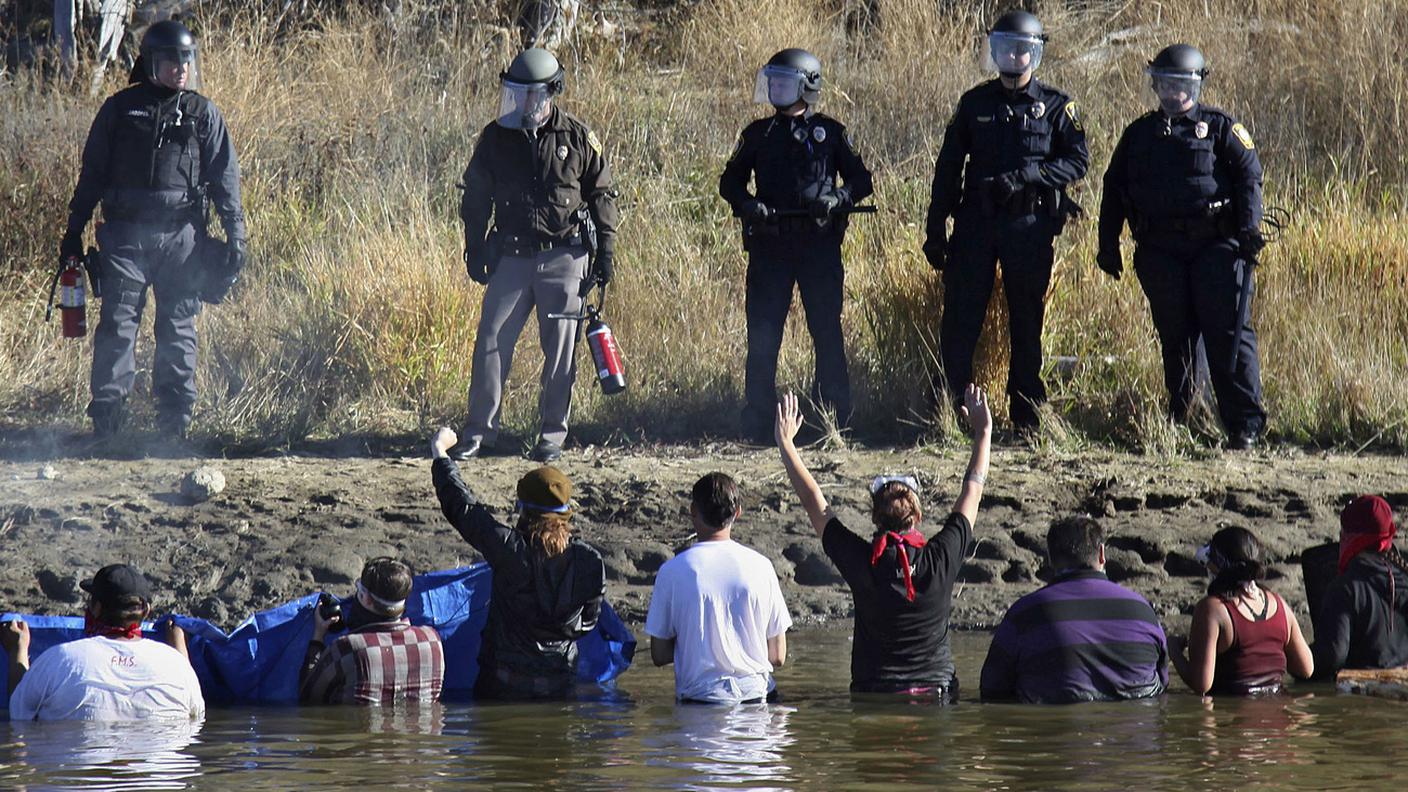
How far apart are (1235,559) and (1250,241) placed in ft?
10.4

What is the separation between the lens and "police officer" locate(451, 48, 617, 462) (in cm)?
1018

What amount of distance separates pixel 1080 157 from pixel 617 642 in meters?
3.88

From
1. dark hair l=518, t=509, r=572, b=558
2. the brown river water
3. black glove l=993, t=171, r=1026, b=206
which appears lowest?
the brown river water

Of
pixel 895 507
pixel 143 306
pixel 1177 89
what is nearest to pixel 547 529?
pixel 895 507

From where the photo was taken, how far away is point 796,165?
10492 mm

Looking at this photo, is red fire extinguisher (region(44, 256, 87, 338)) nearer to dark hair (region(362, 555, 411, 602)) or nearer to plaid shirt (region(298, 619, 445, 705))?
plaid shirt (region(298, 619, 445, 705))

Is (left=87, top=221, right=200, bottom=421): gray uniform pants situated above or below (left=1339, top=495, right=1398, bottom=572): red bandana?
above

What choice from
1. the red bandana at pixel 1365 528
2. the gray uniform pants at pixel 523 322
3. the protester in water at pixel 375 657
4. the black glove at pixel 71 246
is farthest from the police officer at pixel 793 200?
the protester in water at pixel 375 657

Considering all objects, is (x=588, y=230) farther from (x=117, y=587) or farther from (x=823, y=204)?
(x=117, y=587)

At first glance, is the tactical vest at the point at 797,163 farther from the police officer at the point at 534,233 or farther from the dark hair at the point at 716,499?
the dark hair at the point at 716,499

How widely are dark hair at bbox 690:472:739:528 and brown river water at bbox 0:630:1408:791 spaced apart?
0.72 m

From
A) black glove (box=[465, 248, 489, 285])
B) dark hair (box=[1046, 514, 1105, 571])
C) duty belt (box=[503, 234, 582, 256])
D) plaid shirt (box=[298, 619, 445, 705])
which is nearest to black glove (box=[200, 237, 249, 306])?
black glove (box=[465, 248, 489, 285])

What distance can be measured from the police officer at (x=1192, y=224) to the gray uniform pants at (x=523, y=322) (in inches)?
109

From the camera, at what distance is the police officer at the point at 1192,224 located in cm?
1017
